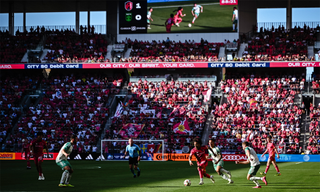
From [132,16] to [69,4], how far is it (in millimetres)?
10612

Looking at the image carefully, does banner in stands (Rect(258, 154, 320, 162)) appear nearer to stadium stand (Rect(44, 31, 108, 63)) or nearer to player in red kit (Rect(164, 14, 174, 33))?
player in red kit (Rect(164, 14, 174, 33))

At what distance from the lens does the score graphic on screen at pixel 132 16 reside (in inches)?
2235

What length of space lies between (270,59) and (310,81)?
5178 millimetres

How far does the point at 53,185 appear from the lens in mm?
19516

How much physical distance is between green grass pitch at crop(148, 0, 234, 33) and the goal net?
1947 centimetres

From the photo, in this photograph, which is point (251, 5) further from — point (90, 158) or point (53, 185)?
point (53, 185)

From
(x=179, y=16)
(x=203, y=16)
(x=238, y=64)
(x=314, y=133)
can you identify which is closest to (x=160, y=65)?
(x=179, y=16)

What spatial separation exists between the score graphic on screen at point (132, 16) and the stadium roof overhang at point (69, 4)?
3385 mm

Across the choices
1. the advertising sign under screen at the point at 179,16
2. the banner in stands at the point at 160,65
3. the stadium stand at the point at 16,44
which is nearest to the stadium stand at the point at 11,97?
the banner in stands at the point at 160,65

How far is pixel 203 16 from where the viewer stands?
56188mm

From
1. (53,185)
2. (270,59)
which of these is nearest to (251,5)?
(270,59)

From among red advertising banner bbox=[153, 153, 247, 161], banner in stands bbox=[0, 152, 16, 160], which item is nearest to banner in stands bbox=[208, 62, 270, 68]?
red advertising banner bbox=[153, 153, 247, 161]

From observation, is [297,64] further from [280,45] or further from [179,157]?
[179,157]

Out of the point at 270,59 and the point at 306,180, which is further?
the point at 270,59
